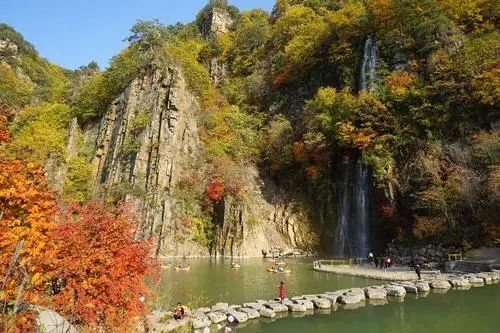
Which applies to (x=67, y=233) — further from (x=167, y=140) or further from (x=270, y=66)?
(x=270, y=66)

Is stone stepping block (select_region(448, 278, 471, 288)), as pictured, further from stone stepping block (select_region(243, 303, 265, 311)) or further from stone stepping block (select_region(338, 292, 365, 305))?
stone stepping block (select_region(243, 303, 265, 311))

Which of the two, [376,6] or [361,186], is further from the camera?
[376,6]

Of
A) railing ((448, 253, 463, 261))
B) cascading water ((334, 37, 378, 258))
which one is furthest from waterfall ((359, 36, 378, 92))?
railing ((448, 253, 463, 261))

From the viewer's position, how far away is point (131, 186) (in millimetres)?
37594

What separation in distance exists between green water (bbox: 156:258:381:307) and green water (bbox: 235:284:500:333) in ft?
12.3

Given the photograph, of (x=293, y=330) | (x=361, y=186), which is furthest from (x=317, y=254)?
(x=293, y=330)

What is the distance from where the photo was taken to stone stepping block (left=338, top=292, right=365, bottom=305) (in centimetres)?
1594

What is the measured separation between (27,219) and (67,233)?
167cm

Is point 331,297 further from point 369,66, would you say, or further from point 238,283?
point 369,66

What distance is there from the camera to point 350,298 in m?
16.0

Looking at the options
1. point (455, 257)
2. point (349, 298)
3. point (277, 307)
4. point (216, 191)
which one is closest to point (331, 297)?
point (349, 298)

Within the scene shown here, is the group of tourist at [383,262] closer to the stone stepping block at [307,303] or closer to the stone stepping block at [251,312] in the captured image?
the stone stepping block at [307,303]

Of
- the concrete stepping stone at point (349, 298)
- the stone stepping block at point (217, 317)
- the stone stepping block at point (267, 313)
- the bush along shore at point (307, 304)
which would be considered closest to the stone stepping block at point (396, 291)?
the bush along shore at point (307, 304)

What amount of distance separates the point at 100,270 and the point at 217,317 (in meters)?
5.43
